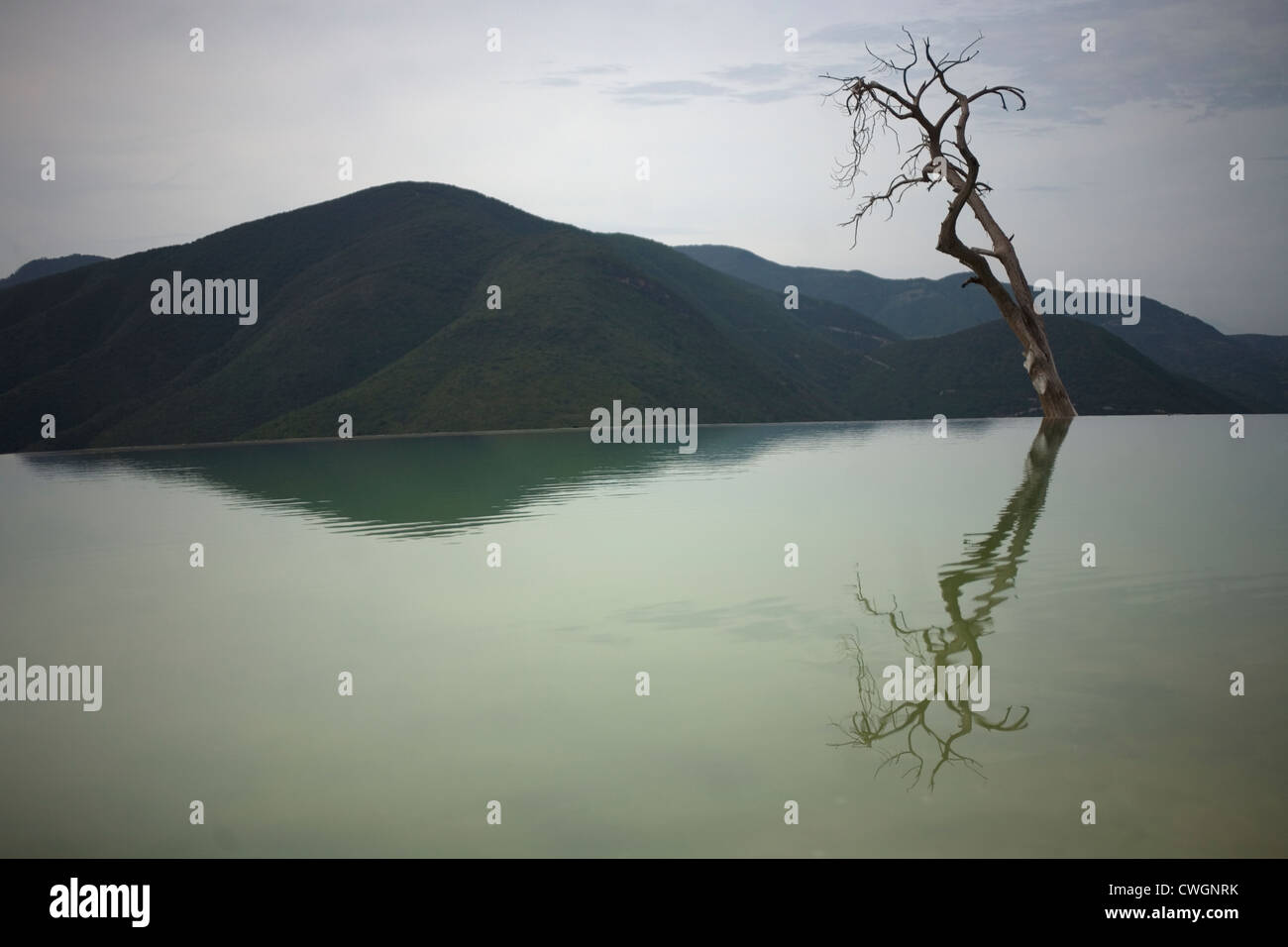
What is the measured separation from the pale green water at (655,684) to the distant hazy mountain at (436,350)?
66139 mm

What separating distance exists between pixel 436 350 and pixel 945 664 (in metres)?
92.9

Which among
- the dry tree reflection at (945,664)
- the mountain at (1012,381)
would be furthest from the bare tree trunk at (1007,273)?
the mountain at (1012,381)

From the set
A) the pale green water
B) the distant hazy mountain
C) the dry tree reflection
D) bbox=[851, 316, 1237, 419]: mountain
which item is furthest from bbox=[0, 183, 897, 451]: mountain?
the dry tree reflection

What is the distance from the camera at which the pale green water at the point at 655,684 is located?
15.5 ft

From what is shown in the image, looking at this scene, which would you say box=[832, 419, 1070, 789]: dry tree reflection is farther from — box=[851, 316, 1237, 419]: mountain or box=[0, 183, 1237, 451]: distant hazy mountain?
box=[851, 316, 1237, 419]: mountain

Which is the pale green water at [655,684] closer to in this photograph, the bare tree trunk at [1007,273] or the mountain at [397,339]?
the bare tree trunk at [1007,273]

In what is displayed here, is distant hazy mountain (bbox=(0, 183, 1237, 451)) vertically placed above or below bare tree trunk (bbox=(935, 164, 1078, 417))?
above

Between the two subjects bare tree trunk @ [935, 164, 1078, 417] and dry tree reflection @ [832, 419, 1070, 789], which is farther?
bare tree trunk @ [935, 164, 1078, 417]

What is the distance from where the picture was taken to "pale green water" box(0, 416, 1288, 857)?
4738mm

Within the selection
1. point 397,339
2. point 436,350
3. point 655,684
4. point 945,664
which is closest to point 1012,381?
point 436,350

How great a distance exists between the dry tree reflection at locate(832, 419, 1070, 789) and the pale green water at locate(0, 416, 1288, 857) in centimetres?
5

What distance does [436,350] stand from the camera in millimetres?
96500

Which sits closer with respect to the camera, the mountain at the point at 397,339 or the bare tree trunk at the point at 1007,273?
the bare tree trunk at the point at 1007,273
